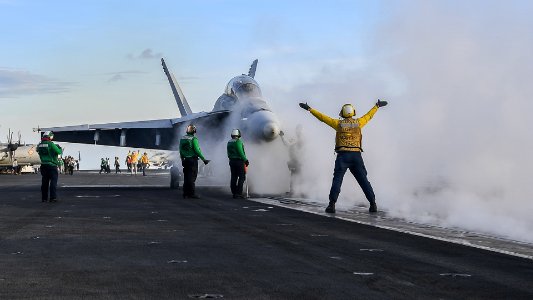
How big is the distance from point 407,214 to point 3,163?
70835 mm

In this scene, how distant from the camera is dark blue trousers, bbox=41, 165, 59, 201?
21.6m

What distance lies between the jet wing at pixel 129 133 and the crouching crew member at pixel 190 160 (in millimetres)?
8732

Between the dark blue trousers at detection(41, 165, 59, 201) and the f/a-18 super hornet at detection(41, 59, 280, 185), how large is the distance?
6738 millimetres

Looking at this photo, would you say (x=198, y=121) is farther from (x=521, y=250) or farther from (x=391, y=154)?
(x=521, y=250)

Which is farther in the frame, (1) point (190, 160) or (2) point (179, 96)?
(2) point (179, 96)

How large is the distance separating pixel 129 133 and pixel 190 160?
44.7 feet

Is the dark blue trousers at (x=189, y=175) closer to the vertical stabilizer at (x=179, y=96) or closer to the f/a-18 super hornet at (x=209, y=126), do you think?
the f/a-18 super hornet at (x=209, y=126)

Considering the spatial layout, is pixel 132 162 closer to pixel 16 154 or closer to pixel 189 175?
pixel 16 154

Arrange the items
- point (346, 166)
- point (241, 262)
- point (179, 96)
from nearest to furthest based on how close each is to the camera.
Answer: point (241, 262)
point (346, 166)
point (179, 96)

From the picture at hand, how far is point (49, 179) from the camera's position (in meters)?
22.0

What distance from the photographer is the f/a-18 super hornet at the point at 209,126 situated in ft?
83.9

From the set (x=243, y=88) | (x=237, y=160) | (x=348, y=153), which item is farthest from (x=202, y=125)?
(x=348, y=153)

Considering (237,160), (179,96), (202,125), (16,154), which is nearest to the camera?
(237,160)

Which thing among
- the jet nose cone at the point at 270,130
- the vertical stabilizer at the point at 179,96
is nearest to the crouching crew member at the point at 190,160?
the jet nose cone at the point at 270,130
